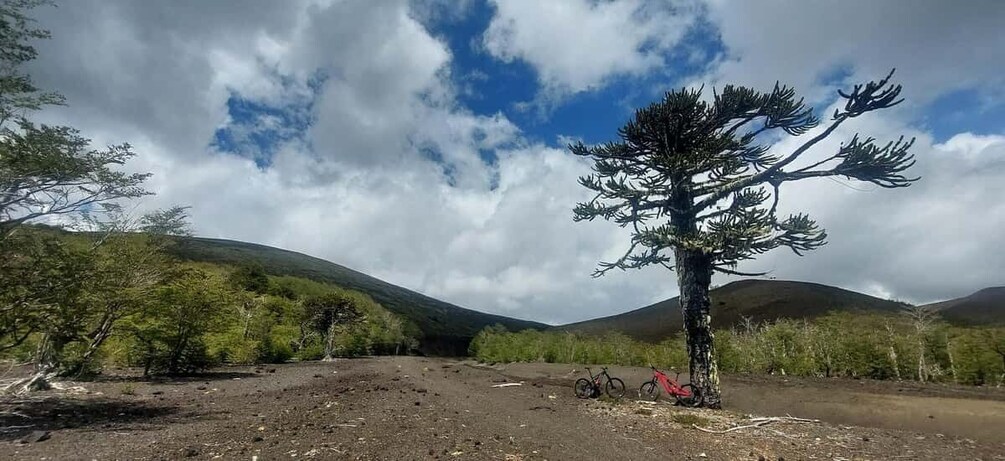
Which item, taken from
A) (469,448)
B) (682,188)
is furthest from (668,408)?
(469,448)

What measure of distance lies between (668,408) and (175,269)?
66.4 ft

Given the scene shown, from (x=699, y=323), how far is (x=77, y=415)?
15792 millimetres

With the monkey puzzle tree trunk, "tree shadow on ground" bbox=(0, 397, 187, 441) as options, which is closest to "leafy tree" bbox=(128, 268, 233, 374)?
"tree shadow on ground" bbox=(0, 397, 187, 441)

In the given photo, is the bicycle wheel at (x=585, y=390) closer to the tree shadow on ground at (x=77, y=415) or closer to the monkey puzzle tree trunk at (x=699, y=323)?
the monkey puzzle tree trunk at (x=699, y=323)

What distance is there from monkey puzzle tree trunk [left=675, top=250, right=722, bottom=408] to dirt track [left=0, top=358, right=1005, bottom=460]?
4.34 feet

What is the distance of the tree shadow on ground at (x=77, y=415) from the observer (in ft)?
28.9

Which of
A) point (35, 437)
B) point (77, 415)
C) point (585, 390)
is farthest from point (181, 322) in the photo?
point (585, 390)

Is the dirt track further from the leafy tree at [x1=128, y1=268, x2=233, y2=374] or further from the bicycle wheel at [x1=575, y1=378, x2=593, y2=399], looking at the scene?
the leafy tree at [x1=128, y1=268, x2=233, y2=374]

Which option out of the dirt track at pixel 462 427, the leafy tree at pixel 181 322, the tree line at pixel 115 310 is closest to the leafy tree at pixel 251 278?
the tree line at pixel 115 310

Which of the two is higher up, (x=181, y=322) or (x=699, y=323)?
(x=699, y=323)

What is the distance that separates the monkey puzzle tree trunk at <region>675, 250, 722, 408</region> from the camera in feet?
45.3

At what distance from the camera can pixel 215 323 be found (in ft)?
72.5

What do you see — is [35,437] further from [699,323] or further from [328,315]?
[328,315]

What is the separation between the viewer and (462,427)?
9375 mm
